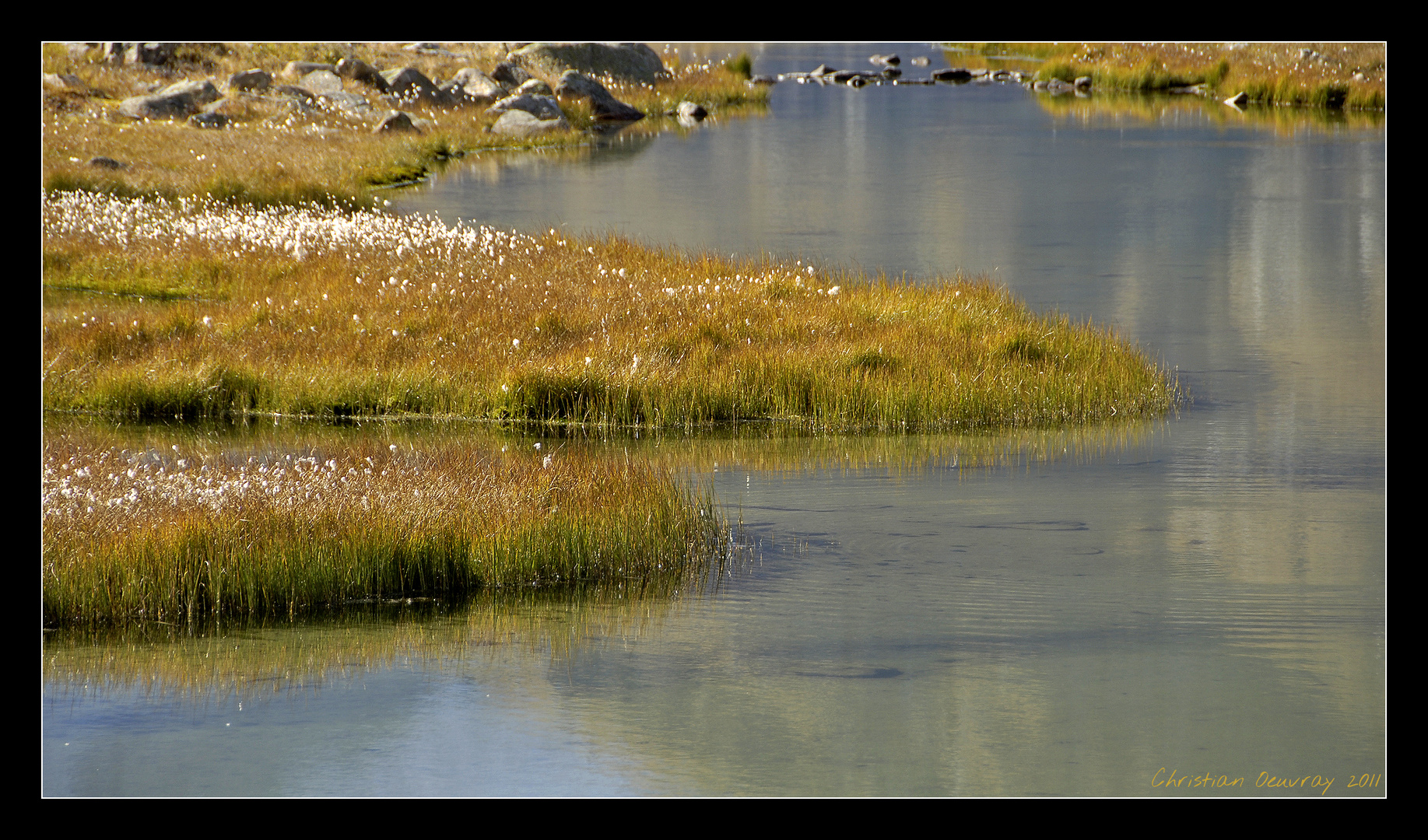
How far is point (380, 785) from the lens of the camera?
6.11 metres

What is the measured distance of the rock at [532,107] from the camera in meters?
37.8

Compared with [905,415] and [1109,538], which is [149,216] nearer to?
[905,415]

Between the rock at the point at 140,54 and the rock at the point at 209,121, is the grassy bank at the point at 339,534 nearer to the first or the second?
the rock at the point at 209,121

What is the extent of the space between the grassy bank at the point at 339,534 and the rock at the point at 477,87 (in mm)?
33045

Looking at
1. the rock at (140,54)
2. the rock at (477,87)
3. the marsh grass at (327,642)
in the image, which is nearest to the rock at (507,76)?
the rock at (477,87)

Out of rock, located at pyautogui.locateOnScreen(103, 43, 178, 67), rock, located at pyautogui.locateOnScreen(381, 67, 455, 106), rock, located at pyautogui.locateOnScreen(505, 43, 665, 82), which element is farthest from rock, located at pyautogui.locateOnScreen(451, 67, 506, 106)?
rock, located at pyautogui.locateOnScreen(103, 43, 178, 67)

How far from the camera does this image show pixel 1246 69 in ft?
151

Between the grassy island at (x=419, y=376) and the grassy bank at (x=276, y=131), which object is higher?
the grassy bank at (x=276, y=131)

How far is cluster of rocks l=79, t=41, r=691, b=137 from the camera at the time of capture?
120 feet

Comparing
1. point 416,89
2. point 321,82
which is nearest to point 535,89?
point 416,89

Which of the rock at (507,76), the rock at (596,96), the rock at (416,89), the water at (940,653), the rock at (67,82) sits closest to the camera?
the water at (940,653)

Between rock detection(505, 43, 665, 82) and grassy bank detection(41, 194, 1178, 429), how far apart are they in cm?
3034

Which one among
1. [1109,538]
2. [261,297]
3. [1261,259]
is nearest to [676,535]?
[1109,538]

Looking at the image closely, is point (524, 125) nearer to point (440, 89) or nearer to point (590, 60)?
point (440, 89)
